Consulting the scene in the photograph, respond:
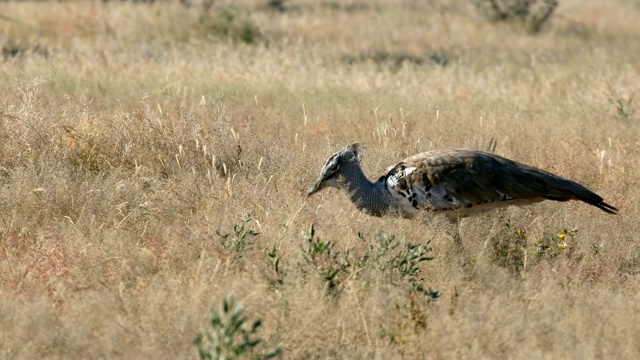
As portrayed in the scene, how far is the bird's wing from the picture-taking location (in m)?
7.33

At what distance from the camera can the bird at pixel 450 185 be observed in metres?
7.35

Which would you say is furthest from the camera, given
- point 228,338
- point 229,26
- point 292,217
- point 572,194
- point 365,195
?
point 229,26

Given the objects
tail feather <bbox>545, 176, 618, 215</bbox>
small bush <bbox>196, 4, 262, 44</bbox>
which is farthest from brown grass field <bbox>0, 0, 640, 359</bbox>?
small bush <bbox>196, 4, 262, 44</bbox>

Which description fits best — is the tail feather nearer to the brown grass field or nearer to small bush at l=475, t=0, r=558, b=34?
the brown grass field

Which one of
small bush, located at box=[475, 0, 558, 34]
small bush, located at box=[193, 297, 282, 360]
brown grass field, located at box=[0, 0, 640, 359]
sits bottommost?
small bush, located at box=[475, 0, 558, 34]

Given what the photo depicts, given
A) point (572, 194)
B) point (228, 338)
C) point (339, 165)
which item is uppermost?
point (228, 338)

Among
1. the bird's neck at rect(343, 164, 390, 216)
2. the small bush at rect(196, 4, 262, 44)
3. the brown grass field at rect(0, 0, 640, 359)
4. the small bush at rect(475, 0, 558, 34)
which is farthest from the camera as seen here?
the small bush at rect(475, 0, 558, 34)

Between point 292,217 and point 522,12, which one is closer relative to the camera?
point 292,217

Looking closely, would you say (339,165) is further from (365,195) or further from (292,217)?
(292,217)

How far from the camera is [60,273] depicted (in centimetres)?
674

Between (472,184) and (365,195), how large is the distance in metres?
0.77

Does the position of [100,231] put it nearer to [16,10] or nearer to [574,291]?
[574,291]

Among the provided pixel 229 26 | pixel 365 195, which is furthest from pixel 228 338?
pixel 229 26

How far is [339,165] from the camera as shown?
7.60m
